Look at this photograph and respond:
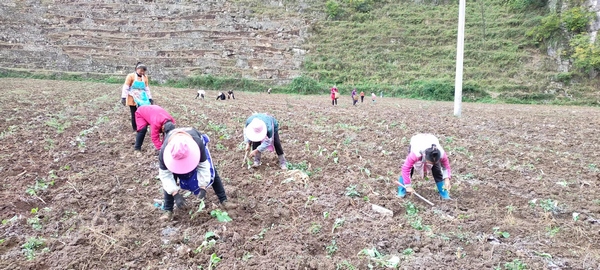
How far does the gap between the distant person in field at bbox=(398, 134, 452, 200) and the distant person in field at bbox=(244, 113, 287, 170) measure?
6.61 ft

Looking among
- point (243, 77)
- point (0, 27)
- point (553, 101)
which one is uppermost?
point (0, 27)

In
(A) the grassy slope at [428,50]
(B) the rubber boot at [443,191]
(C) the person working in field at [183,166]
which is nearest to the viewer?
(C) the person working in field at [183,166]

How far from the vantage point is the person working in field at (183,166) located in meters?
3.60

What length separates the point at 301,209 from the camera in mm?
4398

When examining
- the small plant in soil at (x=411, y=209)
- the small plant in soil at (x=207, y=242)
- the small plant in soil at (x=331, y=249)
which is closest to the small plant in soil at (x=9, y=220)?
the small plant in soil at (x=207, y=242)

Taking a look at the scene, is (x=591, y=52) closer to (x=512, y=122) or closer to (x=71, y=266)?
(x=512, y=122)

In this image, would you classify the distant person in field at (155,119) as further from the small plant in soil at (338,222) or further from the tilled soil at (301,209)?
the small plant in soil at (338,222)

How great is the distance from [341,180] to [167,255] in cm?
282

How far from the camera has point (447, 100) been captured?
27.8 m

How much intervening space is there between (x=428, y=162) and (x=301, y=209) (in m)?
1.66

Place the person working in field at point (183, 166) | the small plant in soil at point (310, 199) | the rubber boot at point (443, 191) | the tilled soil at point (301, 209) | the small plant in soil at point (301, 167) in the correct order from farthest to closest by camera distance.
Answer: the small plant in soil at point (301, 167) → the rubber boot at point (443, 191) → the small plant in soil at point (310, 199) → the person working in field at point (183, 166) → the tilled soil at point (301, 209)

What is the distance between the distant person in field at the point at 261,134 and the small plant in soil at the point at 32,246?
270cm

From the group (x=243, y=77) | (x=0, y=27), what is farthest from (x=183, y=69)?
(x=0, y=27)

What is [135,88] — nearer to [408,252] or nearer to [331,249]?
[331,249]
